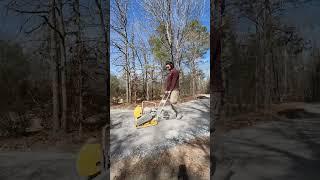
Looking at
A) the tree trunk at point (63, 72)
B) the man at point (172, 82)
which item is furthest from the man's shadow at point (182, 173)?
the tree trunk at point (63, 72)

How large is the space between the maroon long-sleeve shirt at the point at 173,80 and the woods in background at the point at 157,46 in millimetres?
50

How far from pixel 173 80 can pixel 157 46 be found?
28cm

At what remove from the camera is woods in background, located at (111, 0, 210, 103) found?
6.41ft

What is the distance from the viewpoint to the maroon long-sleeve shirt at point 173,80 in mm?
2039

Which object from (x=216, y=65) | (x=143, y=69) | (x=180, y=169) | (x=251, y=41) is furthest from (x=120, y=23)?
(x=180, y=169)

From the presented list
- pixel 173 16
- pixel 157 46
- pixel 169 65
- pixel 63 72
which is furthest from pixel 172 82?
pixel 63 72

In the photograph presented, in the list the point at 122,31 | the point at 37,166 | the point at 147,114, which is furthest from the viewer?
the point at 147,114

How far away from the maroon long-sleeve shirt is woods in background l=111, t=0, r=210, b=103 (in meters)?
0.05

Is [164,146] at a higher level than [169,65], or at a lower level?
lower

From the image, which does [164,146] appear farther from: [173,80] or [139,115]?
[173,80]

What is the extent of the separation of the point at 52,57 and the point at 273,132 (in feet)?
4.46

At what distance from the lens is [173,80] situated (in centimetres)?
204

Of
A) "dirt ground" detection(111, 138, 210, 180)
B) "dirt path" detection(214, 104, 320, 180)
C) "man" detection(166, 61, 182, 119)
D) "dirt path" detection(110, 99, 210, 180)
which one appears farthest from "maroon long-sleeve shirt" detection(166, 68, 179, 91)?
"dirt path" detection(214, 104, 320, 180)

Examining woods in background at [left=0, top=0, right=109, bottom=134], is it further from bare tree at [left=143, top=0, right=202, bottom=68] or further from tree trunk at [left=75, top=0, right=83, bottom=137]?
bare tree at [left=143, top=0, right=202, bottom=68]
